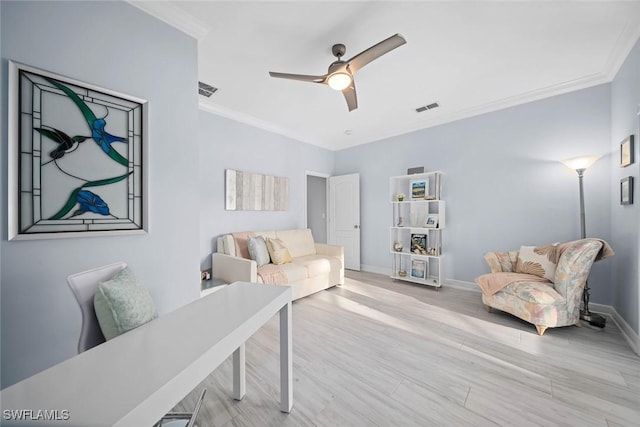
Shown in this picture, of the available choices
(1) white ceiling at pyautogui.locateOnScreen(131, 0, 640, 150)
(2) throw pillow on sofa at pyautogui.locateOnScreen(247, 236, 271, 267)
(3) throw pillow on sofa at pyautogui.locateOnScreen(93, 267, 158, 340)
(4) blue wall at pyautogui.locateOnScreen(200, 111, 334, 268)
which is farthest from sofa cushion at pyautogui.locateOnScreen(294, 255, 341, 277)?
(3) throw pillow on sofa at pyautogui.locateOnScreen(93, 267, 158, 340)

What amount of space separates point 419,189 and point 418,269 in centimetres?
133

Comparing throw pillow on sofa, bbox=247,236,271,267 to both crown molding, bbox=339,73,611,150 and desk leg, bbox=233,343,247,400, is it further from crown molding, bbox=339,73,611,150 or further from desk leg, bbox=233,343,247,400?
crown molding, bbox=339,73,611,150

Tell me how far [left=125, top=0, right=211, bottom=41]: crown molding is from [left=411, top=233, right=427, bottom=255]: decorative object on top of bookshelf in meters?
3.81

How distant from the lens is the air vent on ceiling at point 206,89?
283cm

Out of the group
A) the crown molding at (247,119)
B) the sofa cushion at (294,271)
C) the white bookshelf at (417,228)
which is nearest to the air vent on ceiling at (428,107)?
the white bookshelf at (417,228)

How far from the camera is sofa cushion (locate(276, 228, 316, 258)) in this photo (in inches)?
158

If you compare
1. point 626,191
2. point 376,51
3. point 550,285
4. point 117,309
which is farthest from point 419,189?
point 117,309

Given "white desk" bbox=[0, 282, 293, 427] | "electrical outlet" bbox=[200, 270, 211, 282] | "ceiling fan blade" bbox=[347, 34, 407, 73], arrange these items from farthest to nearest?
1. "electrical outlet" bbox=[200, 270, 211, 282]
2. "ceiling fan blade" bbox=[347, 34, 407, 73]
3. "white desk" bbox=[0, 282, 293, 427]

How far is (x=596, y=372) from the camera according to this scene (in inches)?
69.7

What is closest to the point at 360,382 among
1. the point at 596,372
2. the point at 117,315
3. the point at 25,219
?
the point at 117,315

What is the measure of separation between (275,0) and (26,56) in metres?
1.53

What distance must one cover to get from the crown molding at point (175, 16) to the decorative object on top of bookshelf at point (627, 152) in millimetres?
3816

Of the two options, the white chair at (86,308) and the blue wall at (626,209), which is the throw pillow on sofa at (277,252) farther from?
the blue wall at (626,209)

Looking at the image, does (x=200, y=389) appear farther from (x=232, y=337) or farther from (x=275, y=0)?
(x=275, y=0)
